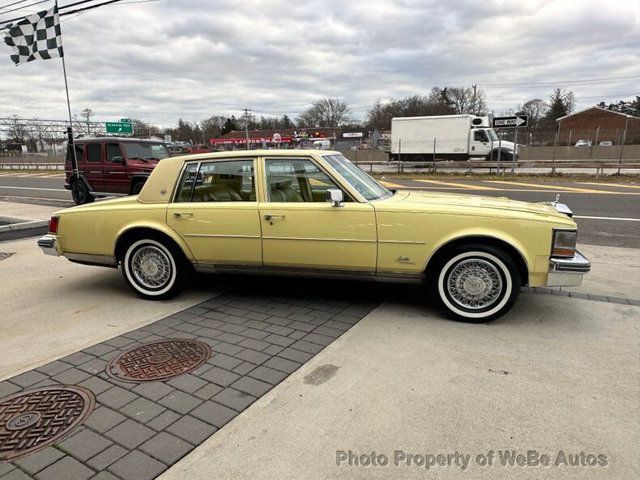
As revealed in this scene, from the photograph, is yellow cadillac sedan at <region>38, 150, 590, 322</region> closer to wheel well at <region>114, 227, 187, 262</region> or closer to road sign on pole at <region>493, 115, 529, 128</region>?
wheel well at <region>114, 227, 187, 262</region>

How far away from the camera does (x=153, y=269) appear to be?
4.67 metres

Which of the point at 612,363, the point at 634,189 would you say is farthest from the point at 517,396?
the point at 634,189

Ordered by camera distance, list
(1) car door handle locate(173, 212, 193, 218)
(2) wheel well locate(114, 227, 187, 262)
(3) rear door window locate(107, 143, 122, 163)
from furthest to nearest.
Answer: (3) rear door window locate(107, 143, 122, 163)
(2) wheel well locate(114, 227, 187, 262)
(1) car door handle locate(173, 212, 193, 218)

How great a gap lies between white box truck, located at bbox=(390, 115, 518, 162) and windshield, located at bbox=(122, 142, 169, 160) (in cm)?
1721

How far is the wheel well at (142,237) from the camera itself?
4566mm

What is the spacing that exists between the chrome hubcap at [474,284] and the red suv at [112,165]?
10028 mm

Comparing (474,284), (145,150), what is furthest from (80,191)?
(474,284)

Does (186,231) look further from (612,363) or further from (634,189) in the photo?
(634,189)

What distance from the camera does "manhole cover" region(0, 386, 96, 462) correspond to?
240 cm

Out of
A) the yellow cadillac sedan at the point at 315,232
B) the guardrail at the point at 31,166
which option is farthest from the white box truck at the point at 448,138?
the guardrail at the point at 31,166

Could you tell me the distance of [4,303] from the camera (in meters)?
4.61

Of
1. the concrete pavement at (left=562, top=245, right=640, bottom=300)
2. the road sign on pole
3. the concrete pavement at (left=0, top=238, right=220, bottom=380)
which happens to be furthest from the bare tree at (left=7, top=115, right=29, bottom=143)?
the concrete pavement at (left=562, top=245, right=640, bottom=300)

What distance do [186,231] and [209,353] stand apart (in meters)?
1.51

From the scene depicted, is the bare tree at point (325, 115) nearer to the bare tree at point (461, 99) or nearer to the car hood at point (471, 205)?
the bare tree at point (461, 99)
